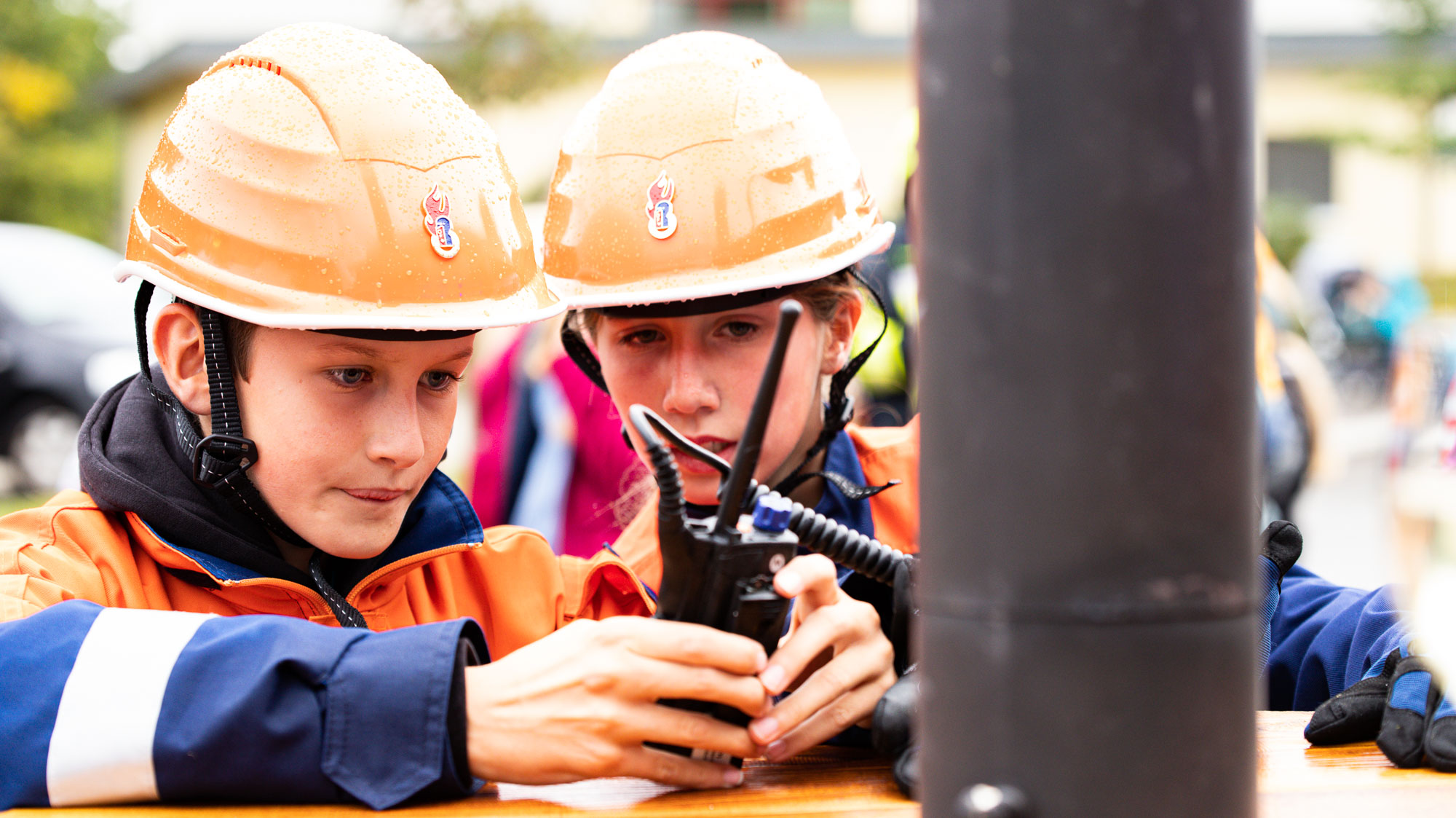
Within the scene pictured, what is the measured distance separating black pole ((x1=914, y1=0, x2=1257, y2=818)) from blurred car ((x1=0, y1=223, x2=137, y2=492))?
11.7 m

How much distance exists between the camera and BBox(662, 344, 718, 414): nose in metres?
2.53

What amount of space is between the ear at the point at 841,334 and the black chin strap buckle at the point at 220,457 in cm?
122

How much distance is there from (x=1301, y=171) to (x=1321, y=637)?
28.6 m

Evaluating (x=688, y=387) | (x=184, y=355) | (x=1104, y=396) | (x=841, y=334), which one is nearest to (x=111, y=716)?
(x=184, y=355)

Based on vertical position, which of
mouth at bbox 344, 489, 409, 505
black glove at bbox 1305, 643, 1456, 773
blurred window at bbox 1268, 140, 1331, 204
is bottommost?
black glove at bbox 1305, 643, 1456, 773

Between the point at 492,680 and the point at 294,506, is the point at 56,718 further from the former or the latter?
the point at 294,506

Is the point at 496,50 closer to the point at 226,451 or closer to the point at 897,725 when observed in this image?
the point at 226,451

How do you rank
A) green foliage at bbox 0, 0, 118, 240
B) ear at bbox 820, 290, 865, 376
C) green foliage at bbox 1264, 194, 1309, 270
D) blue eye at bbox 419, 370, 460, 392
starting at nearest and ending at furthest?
1. blue eye at bbox 419, 370, 460, 392
2. ear at bbox 820, 290, 865, 376
3. green foliage at bbox 0, 0, 118, 240
4. green foliage at bbox 1264, 194, 1309, 270

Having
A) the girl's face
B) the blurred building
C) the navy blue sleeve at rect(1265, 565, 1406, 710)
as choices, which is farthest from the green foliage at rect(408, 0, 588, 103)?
the navy blue sleeve at rect(1265, 565, 1406, 710)

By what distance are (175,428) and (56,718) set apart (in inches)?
31.7

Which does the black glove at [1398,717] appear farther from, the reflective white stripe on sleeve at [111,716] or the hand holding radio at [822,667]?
the reflective white stripe on sleeve at [111,716]

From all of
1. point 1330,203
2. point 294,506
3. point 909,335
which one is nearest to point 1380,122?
point 1330,203

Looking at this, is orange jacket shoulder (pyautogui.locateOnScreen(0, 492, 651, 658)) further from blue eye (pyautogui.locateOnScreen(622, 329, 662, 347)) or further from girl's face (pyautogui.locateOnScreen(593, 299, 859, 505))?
blue eye (pyautogui.locateOnScreen(622, 329, 662, 347))

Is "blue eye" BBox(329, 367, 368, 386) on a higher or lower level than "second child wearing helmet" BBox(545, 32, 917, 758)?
lower
